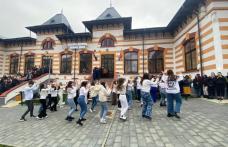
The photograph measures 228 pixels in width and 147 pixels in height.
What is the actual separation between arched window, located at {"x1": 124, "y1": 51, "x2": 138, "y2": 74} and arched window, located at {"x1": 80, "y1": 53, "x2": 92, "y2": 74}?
171 inches

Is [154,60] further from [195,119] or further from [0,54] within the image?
[0,54]

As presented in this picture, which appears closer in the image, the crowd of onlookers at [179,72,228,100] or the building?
the crowd of onlookers at [179,72,228,100]

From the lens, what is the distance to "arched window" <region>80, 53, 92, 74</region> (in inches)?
789

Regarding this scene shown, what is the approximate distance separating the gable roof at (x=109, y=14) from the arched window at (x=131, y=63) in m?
5.30

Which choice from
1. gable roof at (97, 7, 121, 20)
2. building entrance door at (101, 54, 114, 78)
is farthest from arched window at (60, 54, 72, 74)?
gable roof at (97, 7, 121, 20)

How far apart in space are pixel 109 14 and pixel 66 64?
824 cm

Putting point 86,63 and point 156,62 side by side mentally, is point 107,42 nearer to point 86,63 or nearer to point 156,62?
point 86,63

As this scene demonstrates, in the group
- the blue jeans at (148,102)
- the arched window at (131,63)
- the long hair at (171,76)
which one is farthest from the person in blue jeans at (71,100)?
the arched window at (131,63)

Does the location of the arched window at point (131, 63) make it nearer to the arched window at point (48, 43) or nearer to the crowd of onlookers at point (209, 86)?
the crowd of onlookers at point (209, 86)

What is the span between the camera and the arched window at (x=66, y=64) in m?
20.6

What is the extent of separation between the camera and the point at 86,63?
66.1ft

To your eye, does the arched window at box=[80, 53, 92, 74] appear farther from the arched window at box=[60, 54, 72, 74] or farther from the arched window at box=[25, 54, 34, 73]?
the arched window at box=[25, 54, 34, 73]

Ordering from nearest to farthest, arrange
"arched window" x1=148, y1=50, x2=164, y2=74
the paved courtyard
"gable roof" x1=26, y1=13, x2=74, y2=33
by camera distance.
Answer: the paved courtyard
"arched window" x1=148, y1=50, x2=164, y2=74
"gable roof" x1=26, y1=13, x2=74, y2=33

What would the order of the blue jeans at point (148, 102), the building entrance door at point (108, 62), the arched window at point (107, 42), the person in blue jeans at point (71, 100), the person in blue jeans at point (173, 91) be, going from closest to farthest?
the person in blue jeans at point (173, 91) < the blue jeans at point (148, 102) < the person in blue jeans at point (71, 100) < the building entrance door at point (108, 62) < the arched window at point (107, 42)
